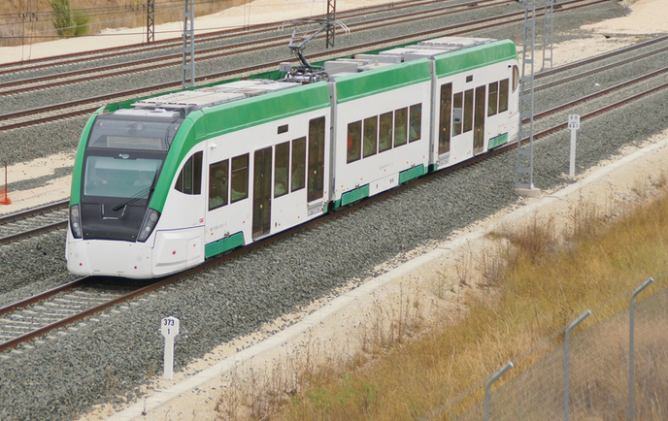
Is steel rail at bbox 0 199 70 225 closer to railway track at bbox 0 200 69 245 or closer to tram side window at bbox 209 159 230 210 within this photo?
railway track at bbox 0 200 69 245

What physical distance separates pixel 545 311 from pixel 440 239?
18.1 feet

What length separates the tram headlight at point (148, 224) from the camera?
47.9 ft

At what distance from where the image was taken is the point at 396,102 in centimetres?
2114

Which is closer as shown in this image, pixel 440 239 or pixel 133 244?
pixel 133 244

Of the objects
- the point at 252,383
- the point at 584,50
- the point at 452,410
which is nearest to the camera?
the point at 452,410

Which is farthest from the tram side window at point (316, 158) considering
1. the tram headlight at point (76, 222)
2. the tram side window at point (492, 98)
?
the tram side window at point (492, 98)

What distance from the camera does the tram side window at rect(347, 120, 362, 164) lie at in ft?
64.2

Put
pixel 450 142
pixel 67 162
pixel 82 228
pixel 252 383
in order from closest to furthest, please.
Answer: pixel 252 383, pixel 82 228, pixel 450 142, pixel 67 162

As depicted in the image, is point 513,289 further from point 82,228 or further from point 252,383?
point 82,228

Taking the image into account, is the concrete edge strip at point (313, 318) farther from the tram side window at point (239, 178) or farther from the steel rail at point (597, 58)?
the steel rail at point (597, 58)

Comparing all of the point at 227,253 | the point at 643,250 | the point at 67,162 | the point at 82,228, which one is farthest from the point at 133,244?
the point at 67,162

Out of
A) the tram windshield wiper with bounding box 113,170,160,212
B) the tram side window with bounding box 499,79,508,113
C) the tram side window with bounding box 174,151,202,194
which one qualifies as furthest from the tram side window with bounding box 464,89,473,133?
the tram windshield wiper with bounding box 113,170,160,212

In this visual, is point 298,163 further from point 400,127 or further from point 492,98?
point 492,98

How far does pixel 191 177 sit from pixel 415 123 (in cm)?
811
